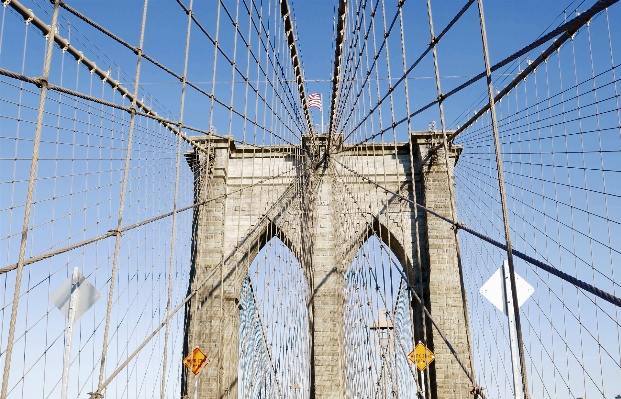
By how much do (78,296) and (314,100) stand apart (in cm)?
965

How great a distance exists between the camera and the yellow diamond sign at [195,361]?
10781mm

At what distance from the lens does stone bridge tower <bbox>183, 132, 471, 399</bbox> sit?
11.6m

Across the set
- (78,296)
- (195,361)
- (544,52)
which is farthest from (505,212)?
(195,361)

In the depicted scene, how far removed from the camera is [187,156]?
42.2 feet

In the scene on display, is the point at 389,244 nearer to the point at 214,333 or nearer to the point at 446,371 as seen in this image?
the point at 446,371

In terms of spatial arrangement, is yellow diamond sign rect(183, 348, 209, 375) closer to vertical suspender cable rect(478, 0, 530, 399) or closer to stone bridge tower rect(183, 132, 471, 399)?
stone bridge tower rect(183, 132, 471, 399)

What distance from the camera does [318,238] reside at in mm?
12820

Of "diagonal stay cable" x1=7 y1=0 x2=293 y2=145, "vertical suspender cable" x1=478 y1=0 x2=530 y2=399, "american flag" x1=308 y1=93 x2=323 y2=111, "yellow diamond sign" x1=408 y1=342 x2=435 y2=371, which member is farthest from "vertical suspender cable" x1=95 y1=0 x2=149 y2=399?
"american flag" x1=308 y1=93 x2=323 y2=111

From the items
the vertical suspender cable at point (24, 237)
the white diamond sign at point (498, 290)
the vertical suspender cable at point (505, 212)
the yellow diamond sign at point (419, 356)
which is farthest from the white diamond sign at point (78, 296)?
the yellow diamond sign at point (419, 356)

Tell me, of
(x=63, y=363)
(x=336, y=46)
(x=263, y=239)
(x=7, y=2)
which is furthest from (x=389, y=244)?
(x=7, y=2)

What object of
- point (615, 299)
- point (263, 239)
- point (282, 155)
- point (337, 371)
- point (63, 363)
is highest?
point (615, 299)

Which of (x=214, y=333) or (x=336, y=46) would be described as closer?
(x=336, y=46)

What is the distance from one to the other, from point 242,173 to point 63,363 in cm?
784

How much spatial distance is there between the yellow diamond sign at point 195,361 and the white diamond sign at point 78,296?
5.41 metres
